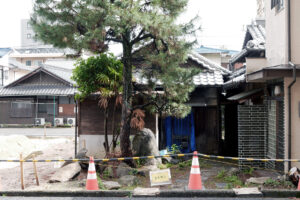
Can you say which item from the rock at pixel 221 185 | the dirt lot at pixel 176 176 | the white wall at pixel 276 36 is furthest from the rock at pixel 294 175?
the white wall at pixel 276 36

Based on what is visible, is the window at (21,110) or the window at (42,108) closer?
the window at (21,110)

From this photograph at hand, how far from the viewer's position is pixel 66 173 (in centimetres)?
955

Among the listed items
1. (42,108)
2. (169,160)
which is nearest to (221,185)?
(169,160)

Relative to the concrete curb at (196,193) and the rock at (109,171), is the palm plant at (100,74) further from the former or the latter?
the concrete curb at (196,193)

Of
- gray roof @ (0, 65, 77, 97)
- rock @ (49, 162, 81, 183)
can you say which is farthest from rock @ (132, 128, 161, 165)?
gray roof @ (0, 65, 77, 97)

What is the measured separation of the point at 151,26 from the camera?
28.4ft

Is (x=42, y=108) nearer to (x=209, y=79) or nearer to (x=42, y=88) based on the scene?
(x=42, y=88)

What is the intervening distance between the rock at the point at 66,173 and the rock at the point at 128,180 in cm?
166

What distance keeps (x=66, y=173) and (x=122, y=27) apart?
473cm

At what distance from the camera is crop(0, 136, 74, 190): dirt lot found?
9.79 metres

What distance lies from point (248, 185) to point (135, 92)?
5050 millimetres

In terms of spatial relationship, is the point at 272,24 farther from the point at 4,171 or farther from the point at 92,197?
the point at 4,171

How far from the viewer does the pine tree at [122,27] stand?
842 centimetres

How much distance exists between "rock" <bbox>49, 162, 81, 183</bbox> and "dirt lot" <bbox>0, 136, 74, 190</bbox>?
37 centimetres
